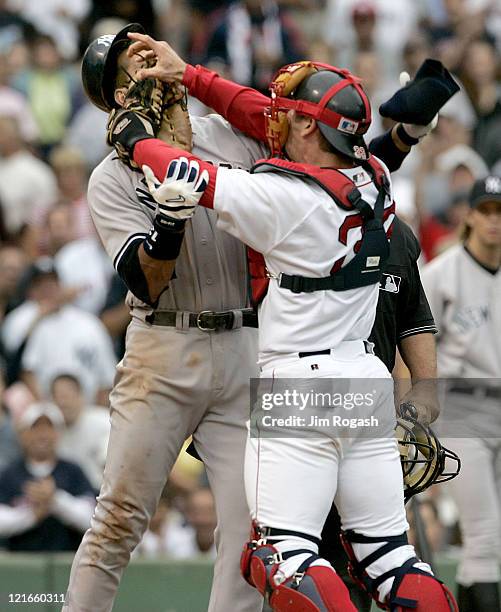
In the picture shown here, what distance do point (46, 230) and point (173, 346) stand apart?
5.77 m

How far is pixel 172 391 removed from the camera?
4.92m

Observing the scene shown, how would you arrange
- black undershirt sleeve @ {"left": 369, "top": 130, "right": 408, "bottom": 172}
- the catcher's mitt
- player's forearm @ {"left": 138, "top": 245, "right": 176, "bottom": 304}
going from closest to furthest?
player's forearm @ {"left": 138, "top": 245, "right": 176, "bottom": 304}, the catcher's mitt, black undershirt sleeve @ {"left": 369, "top": 130, "right": 408, "bottom": 172}

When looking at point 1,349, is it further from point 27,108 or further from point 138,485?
point 138,485

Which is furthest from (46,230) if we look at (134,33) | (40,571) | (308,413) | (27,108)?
(308,413)

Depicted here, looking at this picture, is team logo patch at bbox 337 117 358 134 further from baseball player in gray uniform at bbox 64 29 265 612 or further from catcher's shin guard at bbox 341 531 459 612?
catcher's shin guard at bbox 341 531 459 612

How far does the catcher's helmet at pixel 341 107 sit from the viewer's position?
437cm

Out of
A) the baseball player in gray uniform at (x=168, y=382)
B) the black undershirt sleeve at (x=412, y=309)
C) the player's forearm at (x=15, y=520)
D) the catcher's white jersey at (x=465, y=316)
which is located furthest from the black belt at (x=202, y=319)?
the player's forearm at (x=15, y=520)

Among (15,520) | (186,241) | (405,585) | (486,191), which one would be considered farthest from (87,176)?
(405,585)

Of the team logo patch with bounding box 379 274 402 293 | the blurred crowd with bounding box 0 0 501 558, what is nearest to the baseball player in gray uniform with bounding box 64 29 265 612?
the team logo patch with bounding box 379 274 402 293

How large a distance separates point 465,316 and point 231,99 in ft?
7.57

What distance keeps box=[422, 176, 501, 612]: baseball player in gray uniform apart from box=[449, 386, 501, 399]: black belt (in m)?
0.03

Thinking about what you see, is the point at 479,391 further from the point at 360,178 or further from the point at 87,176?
A: the point at 87,176

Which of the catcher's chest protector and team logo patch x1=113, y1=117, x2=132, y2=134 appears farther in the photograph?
team logo patch x1=113, y1=117, x2=132, y2=134

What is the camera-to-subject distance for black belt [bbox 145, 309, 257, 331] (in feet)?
16.2
